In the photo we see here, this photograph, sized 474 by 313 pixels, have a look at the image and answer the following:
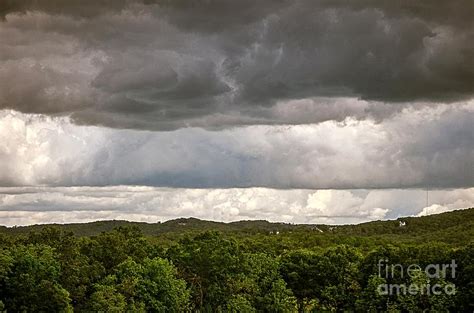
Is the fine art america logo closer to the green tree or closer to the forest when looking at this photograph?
the forest

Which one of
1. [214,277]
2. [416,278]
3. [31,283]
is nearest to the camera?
[31,283]

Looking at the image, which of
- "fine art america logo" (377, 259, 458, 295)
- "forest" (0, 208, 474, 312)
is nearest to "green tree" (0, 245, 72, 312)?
"forest" (0, 208, 474, 312)

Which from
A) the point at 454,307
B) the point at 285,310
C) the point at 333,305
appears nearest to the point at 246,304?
the point at 285,310

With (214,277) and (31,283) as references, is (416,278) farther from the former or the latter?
(31,283)

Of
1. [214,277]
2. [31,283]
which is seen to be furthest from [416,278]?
[31,283]

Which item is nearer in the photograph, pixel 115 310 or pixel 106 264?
pixel 115 310

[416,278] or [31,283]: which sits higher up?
[416,278]

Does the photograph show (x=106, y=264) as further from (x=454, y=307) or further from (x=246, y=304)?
(x=454, y=307)
